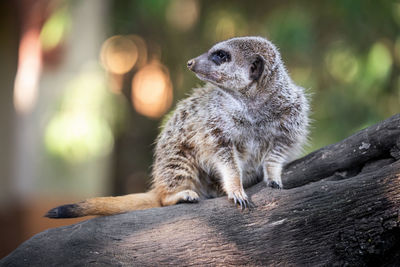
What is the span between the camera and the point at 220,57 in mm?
2447

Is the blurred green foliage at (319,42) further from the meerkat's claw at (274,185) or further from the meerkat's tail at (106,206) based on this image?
the meerkat's tail at (106,206)

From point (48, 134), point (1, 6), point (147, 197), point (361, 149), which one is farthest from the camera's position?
point (1, 6)

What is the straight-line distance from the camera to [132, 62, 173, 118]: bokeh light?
6.20 m

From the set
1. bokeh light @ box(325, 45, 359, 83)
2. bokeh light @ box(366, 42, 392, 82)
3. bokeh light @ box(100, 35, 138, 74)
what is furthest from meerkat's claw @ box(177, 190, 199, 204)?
bokeh light @ box(100, 35, 138, 74)

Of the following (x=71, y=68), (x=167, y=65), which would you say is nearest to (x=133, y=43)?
(x=167, y=65)

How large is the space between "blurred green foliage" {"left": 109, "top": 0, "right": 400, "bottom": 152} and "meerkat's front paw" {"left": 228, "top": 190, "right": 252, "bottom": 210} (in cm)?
226

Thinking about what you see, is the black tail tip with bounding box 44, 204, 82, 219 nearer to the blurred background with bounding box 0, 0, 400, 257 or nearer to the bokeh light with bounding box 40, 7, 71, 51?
the blurred background with bounding box 0, 0, 400, 257

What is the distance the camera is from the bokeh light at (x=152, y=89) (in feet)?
20.3

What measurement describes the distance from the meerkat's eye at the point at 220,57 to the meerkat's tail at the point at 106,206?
2.53 ft

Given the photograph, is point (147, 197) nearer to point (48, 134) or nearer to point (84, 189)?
point (48, 134)

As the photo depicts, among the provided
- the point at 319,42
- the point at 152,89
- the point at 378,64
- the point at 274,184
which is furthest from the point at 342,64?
the point at 274,184

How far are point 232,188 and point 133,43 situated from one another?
463cm

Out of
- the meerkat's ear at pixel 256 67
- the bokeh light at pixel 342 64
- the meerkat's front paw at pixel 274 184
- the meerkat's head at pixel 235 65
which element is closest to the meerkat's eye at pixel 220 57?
the meerkat's head at pixel 235 65

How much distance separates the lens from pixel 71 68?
201 inches
